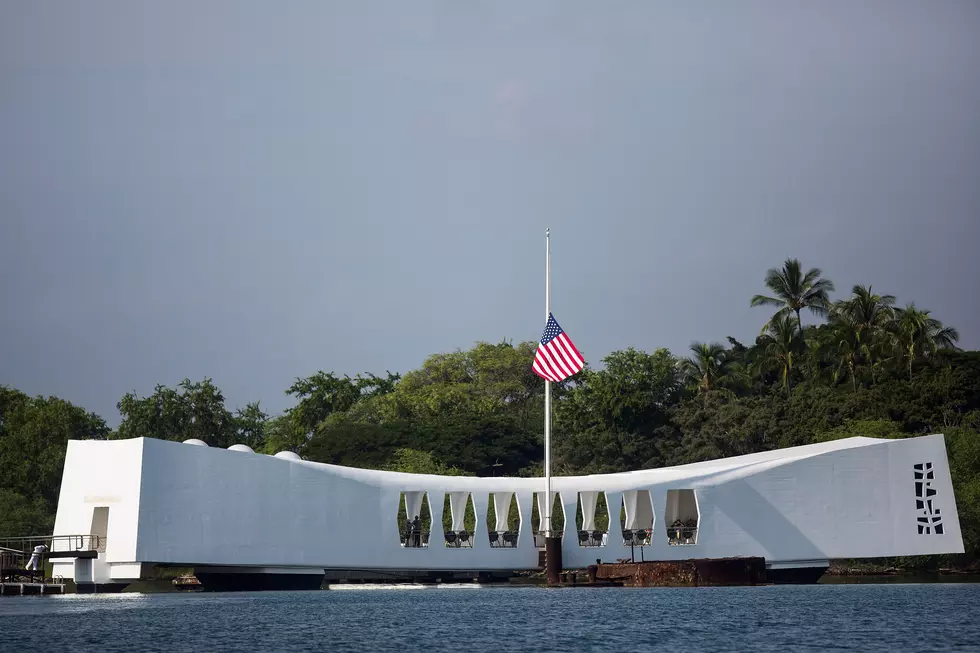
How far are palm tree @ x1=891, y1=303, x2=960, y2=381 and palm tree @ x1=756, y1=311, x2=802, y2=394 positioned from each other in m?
5.70

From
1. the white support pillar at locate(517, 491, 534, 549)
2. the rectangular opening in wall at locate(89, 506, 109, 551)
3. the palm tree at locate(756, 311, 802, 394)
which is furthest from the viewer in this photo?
the palm tree at locate(756, 311, 802, 394)

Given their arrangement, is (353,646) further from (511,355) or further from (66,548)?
(511,355)

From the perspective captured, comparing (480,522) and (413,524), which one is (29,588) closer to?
(413,524)

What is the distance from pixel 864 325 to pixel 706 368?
9.09 meters

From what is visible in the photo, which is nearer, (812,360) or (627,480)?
(627,480)

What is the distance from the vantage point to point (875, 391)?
5894cm

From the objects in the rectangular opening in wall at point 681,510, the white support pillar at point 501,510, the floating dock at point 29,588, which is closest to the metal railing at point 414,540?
the white support pillar at point 501,510

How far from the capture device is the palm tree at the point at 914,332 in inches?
2502

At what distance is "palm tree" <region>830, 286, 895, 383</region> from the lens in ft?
214

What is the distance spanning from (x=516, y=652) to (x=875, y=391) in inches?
1506

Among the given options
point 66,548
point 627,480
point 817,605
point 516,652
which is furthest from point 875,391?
point 516,652

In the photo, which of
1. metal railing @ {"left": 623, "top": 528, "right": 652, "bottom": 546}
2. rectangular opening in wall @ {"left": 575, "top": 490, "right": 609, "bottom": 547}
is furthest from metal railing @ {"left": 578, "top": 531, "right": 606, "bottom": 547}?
metal railing @ {"left": 623, "top": 528, "right": 652, "bottom": 546}

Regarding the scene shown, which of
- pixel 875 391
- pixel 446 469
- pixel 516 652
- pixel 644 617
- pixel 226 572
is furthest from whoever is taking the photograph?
pixel 446 469

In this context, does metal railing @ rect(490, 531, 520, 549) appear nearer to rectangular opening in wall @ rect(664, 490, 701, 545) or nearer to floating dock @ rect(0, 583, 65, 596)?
rectangular opening in wall @ rect(664, 490, 701, 545)
